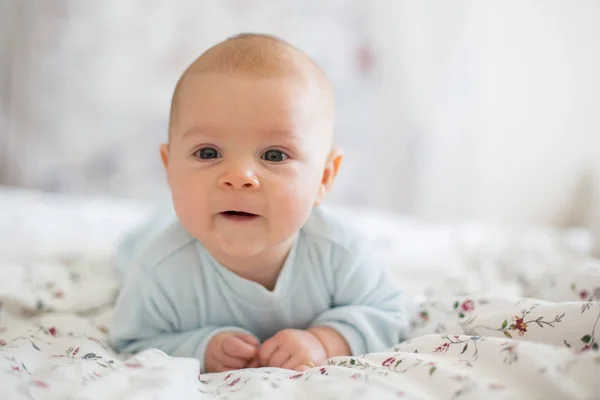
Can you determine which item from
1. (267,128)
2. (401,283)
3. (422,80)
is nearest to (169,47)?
(422,80)

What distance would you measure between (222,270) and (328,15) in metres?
1.54

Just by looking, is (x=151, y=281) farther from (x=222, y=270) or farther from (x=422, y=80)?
(x=422, y=80)

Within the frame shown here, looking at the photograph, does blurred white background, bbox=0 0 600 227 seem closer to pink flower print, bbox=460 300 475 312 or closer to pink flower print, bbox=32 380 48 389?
pink flower print, bbox=460 300 475 312

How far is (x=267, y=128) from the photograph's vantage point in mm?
944

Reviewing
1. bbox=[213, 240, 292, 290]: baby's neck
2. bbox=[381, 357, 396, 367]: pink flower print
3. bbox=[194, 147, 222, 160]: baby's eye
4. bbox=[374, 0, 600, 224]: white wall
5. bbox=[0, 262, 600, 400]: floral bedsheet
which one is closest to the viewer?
bbox=[0, 262, 600, 400]: floral bedsheet

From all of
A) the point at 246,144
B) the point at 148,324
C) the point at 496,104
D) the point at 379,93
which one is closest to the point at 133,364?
the point at 148,324

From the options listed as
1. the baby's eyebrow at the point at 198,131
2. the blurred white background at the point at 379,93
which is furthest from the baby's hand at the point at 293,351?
the blurred white background at the point at 379,93

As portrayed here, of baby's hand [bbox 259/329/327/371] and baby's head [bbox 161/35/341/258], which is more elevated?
baby's head [bbox 161/35/341/258]

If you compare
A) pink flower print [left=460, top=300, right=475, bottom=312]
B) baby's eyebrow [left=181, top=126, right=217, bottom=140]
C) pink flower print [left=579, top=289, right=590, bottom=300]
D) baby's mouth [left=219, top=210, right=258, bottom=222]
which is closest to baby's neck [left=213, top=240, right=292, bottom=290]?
baby's mouth [left=219, top=210, right=258, bottom=222]

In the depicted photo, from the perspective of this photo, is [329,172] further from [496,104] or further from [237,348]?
[496,104]

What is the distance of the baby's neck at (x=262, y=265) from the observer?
1076 millimetres

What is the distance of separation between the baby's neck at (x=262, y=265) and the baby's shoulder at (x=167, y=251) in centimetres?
6

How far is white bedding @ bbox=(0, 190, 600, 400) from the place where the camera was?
29.7 inches

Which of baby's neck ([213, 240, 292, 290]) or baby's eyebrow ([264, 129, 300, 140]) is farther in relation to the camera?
baby's neck ([213, 240, 292, 290])
